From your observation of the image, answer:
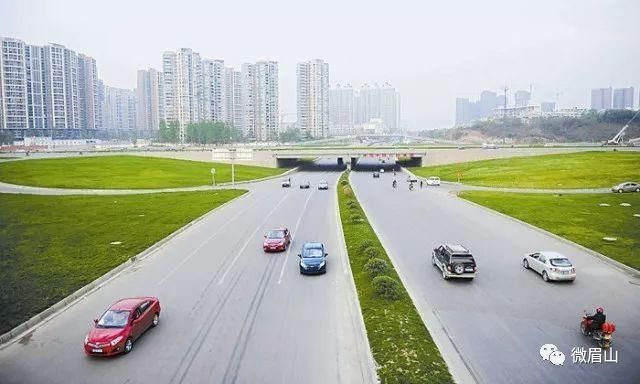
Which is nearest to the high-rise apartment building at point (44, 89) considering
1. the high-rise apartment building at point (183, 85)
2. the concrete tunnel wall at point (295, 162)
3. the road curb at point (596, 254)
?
the high-rise apartment building at point (183, 85)

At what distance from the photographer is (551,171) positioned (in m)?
70.9

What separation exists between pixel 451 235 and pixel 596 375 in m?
19.0

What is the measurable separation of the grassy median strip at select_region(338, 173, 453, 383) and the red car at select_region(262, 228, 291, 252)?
184 inches

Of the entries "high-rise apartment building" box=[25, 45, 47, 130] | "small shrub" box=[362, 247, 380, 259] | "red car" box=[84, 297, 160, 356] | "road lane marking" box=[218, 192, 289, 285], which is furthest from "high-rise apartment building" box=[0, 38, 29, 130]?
"red car" box=[84, 297, 160, 356]

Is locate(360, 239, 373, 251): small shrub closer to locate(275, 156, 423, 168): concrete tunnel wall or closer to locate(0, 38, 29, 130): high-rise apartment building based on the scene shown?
locate(275, 156, 423, 168): concrete tunnel wall

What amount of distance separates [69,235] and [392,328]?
85.1 ft

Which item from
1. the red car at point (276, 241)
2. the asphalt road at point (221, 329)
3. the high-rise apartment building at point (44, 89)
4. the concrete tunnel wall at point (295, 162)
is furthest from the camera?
the high-rise apartment building at point (44, 89)

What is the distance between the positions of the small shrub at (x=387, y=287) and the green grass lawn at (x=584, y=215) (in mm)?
13717

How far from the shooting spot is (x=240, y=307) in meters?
19.0

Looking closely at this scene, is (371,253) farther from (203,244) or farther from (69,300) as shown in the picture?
(69,300)

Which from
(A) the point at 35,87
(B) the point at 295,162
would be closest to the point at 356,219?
(B) the point at 295,162

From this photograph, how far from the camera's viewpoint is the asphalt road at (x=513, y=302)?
13.9 m

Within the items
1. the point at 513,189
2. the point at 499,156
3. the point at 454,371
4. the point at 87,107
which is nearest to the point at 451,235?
the point at 454,371

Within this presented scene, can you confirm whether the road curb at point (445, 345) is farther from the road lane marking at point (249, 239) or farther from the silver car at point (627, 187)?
the silver car at point (627, 187)
